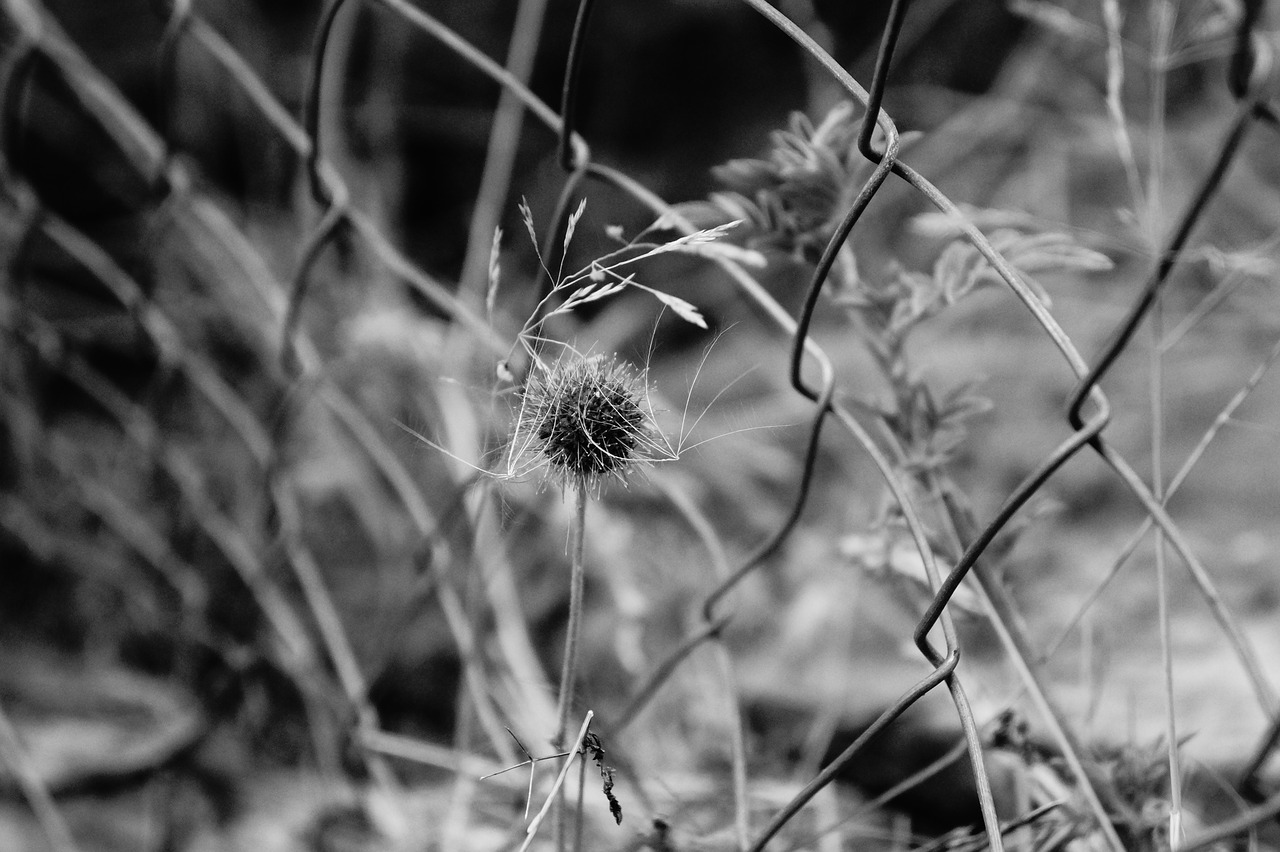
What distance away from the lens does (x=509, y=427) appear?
557mm

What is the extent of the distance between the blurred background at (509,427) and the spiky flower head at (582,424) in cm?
3

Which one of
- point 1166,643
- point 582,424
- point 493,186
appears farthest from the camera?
point 493,186

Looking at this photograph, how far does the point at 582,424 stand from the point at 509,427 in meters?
0.06

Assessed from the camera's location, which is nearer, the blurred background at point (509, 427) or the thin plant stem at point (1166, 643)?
the thin plant stem at point (1166, 643)

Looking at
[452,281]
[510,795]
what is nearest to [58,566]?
[452,281]

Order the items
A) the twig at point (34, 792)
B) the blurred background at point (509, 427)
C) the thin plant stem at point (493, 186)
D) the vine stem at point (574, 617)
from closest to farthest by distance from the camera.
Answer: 1. the vine stem at point (574, 617)
2. the blurred background at point (509, 427)
3. the twig at point (34, 792)
4. the thin plant stem at point (493, 186)

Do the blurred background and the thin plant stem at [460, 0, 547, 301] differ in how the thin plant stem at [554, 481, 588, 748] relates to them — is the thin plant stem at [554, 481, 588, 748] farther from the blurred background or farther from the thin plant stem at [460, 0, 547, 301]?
the thin plant stem at [460, 0, 547, 301]

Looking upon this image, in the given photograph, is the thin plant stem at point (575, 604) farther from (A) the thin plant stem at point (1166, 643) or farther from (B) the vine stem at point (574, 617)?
(A) the thin plant stem at point (1166, 643)

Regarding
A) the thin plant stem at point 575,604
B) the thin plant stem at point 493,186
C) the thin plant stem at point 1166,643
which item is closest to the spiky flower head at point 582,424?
the thin plant stem at point 575,604

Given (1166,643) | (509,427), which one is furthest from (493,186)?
(1166,643)

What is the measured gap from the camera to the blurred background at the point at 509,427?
3.25ft

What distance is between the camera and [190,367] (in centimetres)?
129

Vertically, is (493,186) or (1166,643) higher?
(493,186)

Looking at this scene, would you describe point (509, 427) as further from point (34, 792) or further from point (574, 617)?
point (34, 792)
